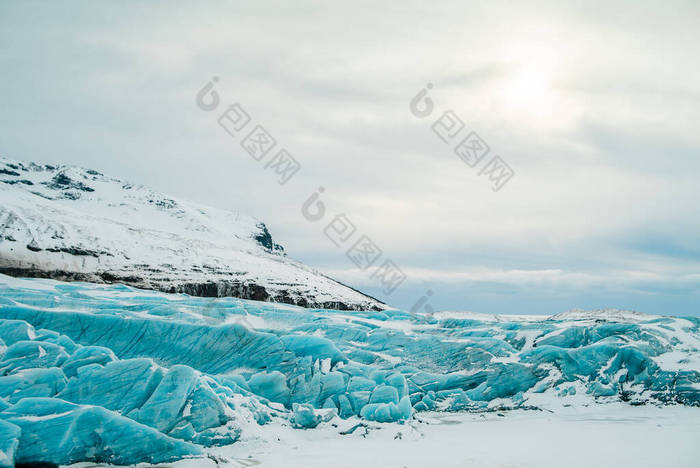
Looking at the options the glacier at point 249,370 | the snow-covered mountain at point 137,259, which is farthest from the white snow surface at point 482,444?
the snow-covered mountain at point 137,259

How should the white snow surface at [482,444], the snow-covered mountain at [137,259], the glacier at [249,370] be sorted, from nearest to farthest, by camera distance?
the glacier at [249,370] < the white snow surface at [482,444] < the snow-covered mountain at [137,259]

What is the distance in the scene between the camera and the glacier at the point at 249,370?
30.8 ft

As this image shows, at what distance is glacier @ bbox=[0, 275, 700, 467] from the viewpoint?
30.8 feet

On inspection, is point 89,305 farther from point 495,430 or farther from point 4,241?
point 4,241

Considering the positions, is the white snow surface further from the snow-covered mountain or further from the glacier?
the snow-covered mountain

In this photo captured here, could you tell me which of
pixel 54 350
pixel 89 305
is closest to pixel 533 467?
pixel 54 350

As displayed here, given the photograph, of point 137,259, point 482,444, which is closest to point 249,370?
point 482,444

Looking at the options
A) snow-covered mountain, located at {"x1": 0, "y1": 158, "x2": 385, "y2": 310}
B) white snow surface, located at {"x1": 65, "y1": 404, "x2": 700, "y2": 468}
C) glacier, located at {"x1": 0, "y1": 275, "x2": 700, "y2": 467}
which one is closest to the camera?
glacier, located at {"x1": 0, "y1": 275, "x2": 700, "y2": 467}

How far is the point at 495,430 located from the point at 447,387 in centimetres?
419

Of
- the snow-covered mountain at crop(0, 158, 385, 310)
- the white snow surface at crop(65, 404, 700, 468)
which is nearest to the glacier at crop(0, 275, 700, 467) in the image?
the white snow surface at crop(65, 404, 700, 468)

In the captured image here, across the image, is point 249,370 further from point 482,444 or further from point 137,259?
point 137,259

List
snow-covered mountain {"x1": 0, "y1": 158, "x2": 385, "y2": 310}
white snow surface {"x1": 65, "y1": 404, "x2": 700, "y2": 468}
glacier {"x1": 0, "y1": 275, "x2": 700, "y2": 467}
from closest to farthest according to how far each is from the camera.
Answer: glacier {"x1": 0, "y1": 275, "x2": 700, "y2": 467} < white snow surface {"x1": 65, "y1": 404, "x2": 700, "y2": 468} < snow-covered mountain {"x1": 0, "y1": 158, "x2": 385, "y2": 310}

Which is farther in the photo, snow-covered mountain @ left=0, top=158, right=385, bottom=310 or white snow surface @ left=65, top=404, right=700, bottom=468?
snow-covered mountain @ left=0, top=158, right=385, bottom=310

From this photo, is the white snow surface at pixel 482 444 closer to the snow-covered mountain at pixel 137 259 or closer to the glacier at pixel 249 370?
the glacier at pixel 249 370
